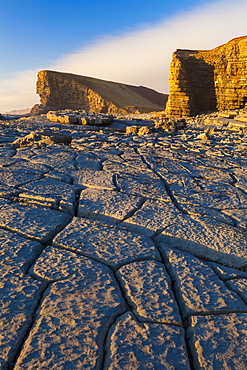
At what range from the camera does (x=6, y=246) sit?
59.2 inches

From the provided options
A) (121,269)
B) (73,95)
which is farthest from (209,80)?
(73,95)

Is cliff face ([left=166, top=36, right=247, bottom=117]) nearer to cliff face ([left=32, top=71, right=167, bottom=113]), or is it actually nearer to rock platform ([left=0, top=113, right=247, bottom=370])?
rock platform ([left=0, top=113, right=247, bottom=370])

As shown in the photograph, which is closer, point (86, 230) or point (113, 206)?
point (86, 230)

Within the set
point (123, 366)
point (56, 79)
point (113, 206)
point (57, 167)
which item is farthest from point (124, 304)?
point (56, 79)

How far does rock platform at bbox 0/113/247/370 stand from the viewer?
3.21 ft

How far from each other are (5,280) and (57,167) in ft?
5.99

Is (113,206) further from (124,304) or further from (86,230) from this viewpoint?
(124,304)

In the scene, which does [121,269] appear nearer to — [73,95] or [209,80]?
[209,80]

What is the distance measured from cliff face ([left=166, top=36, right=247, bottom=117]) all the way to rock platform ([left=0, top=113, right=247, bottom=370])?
959 centimetres

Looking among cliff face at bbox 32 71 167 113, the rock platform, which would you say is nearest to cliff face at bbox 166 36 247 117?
the rock platform

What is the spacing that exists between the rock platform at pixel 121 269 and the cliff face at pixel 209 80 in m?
9.59

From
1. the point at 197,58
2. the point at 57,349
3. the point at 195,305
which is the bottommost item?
the point at 195,305

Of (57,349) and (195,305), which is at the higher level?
(57,349)

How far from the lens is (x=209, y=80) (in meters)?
12.0
